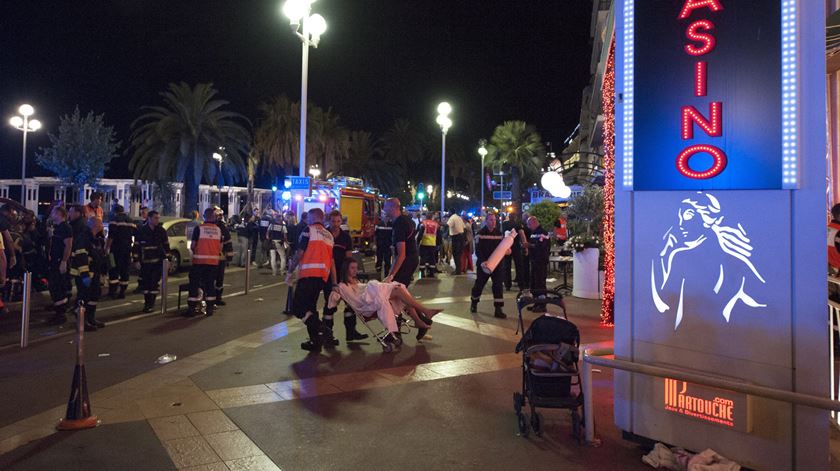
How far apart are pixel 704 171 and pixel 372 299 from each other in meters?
4.63

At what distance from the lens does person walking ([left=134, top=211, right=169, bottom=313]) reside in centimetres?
1118

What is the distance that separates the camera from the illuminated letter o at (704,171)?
4262 mm

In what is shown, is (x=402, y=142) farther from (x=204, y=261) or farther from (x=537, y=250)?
(x=204, y=261)

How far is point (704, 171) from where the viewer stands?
4.32 m

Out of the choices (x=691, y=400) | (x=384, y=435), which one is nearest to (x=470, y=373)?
(x=384, y=435)

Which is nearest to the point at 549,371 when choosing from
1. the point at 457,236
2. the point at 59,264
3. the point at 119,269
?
the point at 59,264

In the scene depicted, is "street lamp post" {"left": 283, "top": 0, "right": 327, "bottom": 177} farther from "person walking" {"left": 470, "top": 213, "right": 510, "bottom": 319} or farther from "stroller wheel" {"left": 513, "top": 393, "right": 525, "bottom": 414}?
"stroller wheel" {"left": 513, "top": 393, "right": 525, "bottom": 414}

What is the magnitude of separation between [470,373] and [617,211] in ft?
9.62

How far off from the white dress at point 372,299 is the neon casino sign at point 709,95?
13.1 ft

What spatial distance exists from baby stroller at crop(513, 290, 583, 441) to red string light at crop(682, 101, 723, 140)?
5.79 ft

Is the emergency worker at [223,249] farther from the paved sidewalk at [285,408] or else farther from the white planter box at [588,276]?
the white planter box at [588,276]

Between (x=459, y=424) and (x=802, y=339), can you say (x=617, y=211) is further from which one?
(x=459, y=424)

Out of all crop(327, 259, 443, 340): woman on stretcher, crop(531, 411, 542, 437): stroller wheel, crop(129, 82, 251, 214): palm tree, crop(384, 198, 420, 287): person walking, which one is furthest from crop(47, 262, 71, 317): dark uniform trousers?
crop(129, 82, 251, 214): palm tree

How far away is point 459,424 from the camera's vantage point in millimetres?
5246
